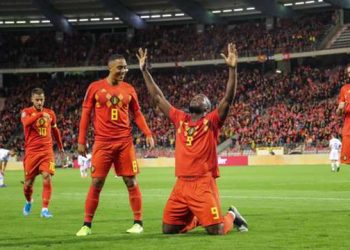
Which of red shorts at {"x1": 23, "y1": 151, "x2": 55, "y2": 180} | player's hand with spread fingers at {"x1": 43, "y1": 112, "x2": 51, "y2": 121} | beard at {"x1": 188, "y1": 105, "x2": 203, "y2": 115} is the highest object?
player's hand with spread fingers at {"x1": 43, "y1": 112, "x2": 51, "y2": 121}

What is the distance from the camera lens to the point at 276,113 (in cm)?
5459

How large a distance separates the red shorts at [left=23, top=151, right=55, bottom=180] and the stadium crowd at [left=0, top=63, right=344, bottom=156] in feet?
114

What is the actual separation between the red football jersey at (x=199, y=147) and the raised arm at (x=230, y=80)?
0.70 ft

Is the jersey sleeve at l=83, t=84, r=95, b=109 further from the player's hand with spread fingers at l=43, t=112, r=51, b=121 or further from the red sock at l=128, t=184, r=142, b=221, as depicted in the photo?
the player's hand with spread fingers at l=43, t=112, r=51, b=121

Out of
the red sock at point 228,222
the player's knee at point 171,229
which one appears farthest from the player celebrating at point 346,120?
the player's knee at point 171,229

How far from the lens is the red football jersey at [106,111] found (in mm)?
11117

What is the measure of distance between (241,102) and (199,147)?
48.3m

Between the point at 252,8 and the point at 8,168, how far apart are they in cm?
2449

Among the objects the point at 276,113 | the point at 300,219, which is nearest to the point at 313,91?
the point at 276,113

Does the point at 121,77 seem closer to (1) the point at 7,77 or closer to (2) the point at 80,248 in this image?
(2) the point at 80,248

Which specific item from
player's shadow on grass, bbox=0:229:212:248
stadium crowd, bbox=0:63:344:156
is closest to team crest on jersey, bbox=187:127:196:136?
player's shadow on grass, bbox=0:229:212:248

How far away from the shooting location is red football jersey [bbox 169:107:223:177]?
10.5 m

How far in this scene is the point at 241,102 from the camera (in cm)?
5859

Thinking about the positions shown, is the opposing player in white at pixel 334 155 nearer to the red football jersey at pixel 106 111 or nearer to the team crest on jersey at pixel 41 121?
the team crest on jersey at pixel 41 121
